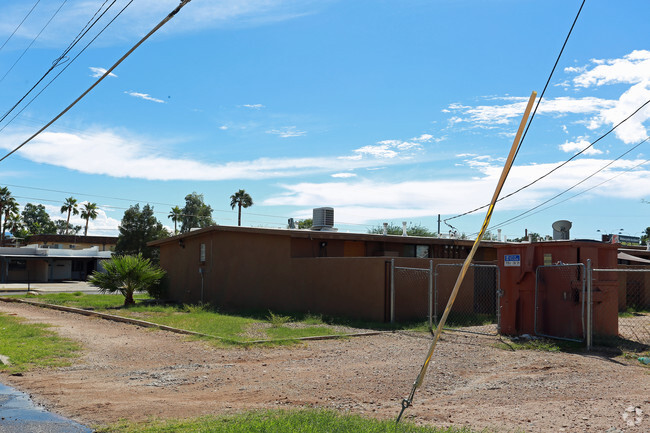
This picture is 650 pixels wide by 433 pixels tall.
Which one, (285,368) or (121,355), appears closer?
(285,368)

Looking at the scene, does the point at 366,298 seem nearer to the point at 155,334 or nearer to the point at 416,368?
the point at 155,334

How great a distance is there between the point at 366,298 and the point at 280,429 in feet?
38.1

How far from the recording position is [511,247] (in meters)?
13.0

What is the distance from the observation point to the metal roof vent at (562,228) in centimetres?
1402

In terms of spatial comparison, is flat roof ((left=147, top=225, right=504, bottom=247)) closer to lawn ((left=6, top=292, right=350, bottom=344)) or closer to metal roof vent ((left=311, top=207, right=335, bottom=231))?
metal roof vent ((left=311, top=207, right=335, bottom=231))

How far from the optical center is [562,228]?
1410 cm

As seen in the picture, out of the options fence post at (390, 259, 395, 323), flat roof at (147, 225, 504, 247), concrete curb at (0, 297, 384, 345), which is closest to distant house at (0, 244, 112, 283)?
concrete curb at (0, 297, 384, 345)

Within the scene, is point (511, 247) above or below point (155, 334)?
above

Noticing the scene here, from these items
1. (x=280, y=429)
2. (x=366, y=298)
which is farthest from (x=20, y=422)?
(x=366, y=298)

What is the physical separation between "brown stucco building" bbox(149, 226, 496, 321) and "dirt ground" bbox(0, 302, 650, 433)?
15.8 ft

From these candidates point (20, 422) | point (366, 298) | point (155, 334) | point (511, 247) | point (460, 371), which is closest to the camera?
point (20, 422)

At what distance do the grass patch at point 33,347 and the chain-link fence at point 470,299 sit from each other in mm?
8616

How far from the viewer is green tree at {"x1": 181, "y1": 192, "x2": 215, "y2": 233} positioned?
214ft

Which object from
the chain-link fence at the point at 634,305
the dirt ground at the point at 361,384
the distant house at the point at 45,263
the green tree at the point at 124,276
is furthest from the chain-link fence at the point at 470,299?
the distant house at the point at 45,263
